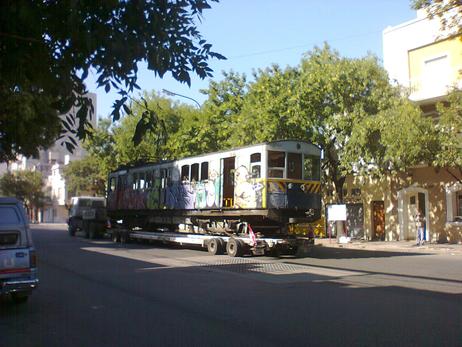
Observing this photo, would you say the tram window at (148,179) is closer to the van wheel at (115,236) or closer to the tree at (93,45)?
the van wheel at (115,236)

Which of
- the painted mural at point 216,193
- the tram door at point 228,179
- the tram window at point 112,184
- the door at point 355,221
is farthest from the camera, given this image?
the door at point 355,221

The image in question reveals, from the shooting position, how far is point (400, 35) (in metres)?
27.2

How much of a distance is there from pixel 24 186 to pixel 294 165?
64.9 metres

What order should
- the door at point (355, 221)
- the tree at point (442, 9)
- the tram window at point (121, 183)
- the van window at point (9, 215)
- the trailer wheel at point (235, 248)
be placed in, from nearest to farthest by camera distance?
1. the van window at point (9, 215)
2. the tree at point (442, 9)
3. the trailer wheel at point (235, 248)
4. the tram window at point (121, 183)
5. the door at point (355, 221)

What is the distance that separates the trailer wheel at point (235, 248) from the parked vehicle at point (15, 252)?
10.4 meters

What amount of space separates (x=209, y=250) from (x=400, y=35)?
16.0 m

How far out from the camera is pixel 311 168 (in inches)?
743

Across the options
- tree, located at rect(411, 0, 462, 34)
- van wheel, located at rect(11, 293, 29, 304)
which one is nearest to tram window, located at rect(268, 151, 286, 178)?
tree, located at rect(411, 0, 462, 34)

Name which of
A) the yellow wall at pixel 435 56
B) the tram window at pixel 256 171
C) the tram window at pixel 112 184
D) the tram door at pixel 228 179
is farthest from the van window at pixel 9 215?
the yellow wall at pixel 435 56

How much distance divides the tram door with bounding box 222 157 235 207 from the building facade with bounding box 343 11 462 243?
406 inches

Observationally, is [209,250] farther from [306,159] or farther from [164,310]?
[164,310]

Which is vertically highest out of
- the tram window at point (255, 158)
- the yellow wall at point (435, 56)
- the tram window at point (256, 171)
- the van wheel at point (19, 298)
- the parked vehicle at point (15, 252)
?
the yellow wall at point (435, 56)

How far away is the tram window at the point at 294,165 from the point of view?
59.7 ft

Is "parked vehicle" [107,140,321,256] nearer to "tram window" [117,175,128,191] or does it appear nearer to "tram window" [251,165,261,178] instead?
"tram window" [251,165,261,178]
